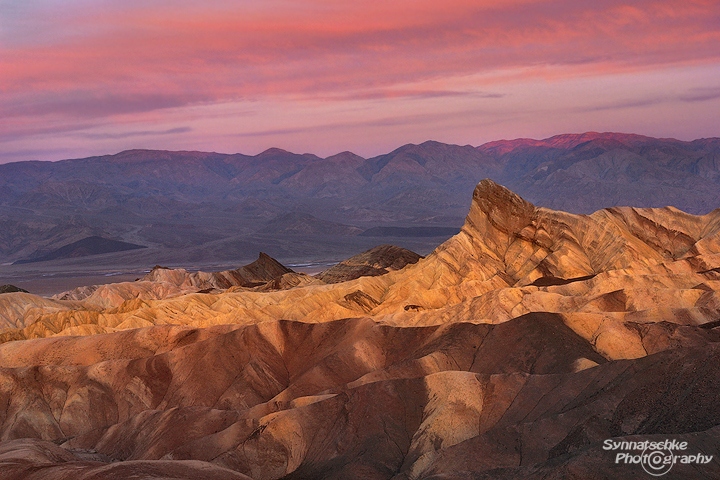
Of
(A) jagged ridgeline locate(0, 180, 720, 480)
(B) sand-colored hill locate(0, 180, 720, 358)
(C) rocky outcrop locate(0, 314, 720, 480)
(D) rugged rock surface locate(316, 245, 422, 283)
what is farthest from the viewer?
(D) rugged rock surface locate(316, 245, 422, 283)

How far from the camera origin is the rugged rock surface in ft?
358

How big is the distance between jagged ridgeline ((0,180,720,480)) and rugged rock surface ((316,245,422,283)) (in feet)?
75.0

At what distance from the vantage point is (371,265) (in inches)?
4505

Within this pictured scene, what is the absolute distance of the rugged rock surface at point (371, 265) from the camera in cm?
10900

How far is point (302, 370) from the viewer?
56.8 m

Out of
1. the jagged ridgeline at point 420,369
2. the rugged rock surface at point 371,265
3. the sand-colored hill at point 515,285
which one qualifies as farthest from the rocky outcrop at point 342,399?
the rugged rock surface at point 371,265

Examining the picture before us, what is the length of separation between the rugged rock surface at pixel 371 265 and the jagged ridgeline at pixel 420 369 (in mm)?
22863

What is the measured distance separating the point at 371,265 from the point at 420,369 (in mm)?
65349

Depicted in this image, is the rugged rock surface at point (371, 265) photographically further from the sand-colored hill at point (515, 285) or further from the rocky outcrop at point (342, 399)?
the rocky outcrop at point (342, 399)

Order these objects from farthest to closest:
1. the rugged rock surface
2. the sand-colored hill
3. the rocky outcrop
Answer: the rugged rock surface < the sand-colored hill < the rocky outcrop

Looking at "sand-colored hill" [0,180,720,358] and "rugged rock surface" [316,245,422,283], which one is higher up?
"sand-colored hill" [0,180,720,358]

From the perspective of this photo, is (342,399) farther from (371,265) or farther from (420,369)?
(371,265)

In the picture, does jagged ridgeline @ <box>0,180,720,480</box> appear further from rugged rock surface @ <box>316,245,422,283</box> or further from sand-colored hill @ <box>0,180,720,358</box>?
rugged rock surface @ <box>316,245,422,283</box>

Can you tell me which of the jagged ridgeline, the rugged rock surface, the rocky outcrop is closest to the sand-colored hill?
the jagged ridgeline
